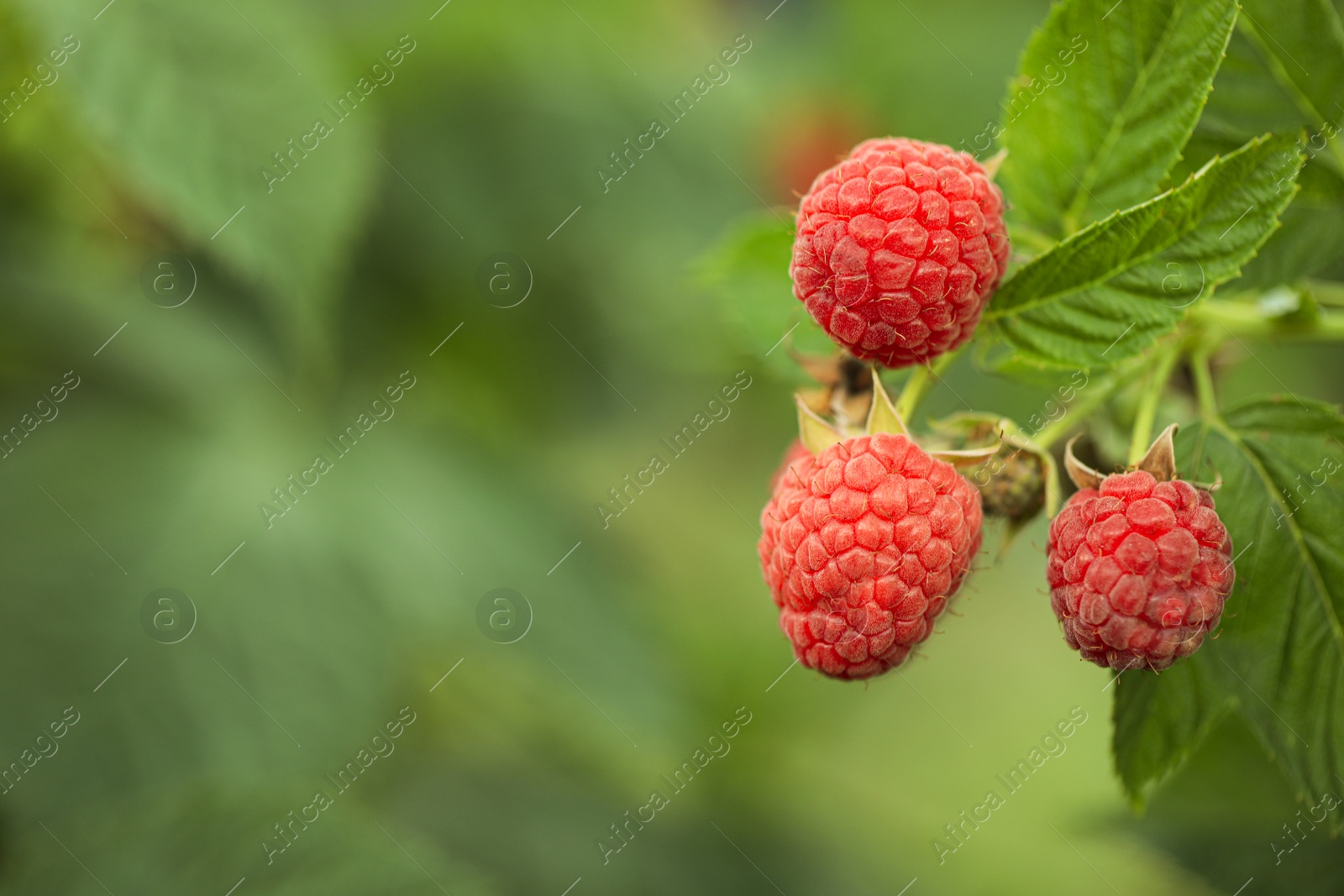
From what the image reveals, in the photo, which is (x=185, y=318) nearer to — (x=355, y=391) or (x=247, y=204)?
(x=355, y=391)

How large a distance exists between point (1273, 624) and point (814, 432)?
53cm

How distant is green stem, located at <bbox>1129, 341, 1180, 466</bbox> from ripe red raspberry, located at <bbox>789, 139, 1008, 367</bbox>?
0.22 m

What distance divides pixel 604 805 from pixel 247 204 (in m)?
1.73

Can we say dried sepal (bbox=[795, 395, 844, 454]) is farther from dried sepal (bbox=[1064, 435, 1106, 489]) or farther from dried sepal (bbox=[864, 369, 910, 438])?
dried sepal (bbox=[1064, 435, 1106, 489])

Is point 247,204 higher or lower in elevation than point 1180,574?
higher

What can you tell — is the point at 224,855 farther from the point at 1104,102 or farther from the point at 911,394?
the point at 1104,102

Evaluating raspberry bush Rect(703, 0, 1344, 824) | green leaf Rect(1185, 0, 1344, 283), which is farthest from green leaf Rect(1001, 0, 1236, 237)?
green leaf Rect(1185, 0, 1344, 283)

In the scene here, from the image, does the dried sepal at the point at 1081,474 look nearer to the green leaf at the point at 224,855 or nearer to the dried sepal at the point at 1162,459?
the dried sepal at the point at 1162,459

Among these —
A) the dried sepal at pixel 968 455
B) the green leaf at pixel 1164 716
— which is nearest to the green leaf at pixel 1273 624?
the green leaf at pixel 1164 716

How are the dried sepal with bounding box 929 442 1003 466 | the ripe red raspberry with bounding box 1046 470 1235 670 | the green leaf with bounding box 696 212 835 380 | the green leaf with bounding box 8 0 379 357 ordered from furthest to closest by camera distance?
1. the green leaf with bounding box 8 0 379 357
2. the green leaf with bounding box 696 212 835 380
3. the dried sepal with bounding box 929 442 1003 466
4. the ripe red raspberry with bounding box 1046 470 1235 670

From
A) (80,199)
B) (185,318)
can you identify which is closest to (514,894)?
(185,318)

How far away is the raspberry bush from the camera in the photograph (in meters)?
0.91

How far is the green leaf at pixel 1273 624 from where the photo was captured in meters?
1.00

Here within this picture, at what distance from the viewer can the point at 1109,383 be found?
3.74 ft
